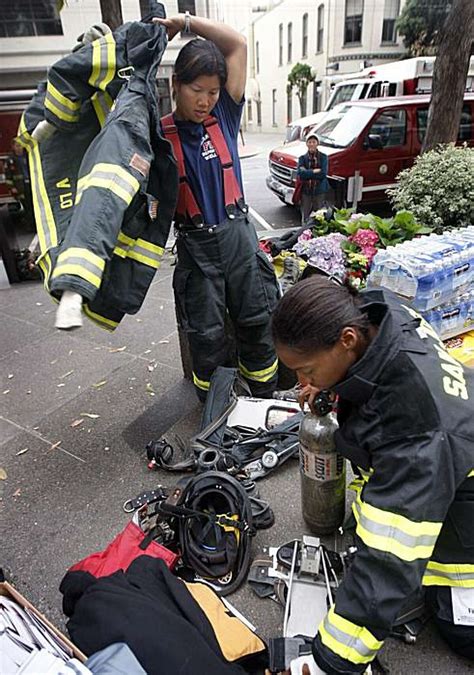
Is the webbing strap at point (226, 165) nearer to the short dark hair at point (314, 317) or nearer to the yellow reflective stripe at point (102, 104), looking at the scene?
the yellow reflective stripe at point (102, 104)

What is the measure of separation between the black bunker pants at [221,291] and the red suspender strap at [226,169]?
8 cm

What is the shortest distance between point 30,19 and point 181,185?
2267 cm

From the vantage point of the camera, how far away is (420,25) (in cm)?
2514

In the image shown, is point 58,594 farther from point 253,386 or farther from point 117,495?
point 253,386

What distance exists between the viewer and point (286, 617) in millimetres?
Answer: 1913

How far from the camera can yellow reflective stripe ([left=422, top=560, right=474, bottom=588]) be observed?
1635mm

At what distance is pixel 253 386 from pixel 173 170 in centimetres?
158

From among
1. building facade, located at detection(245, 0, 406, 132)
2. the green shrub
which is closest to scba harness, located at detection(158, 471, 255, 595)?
the green shrub

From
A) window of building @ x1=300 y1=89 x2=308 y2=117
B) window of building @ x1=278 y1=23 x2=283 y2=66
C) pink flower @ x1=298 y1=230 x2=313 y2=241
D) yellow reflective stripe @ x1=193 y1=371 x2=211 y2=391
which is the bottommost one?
window of building @ x1=300 y1=89 x2=308 y2=117

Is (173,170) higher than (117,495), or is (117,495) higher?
(173,170)

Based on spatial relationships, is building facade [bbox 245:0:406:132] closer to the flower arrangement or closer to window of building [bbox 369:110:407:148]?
window of building [bbox 369:110:407:148]

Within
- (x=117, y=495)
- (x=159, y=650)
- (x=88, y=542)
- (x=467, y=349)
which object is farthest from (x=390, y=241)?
(x=159, y=650)

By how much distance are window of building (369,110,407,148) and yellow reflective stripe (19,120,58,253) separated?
722 centimetres

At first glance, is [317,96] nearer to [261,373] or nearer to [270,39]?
[270,39]
